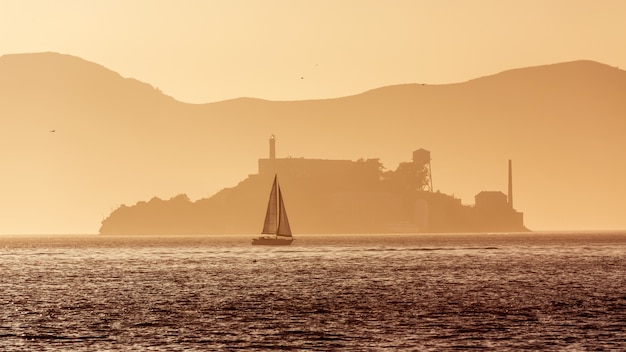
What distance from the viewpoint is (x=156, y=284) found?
13288 centimetres

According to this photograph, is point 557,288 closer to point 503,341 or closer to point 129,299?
point 129,299

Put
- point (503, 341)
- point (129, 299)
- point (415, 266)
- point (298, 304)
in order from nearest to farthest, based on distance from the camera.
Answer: point (503, 341) → point (298, 304) → point (129, 299) → point (415, 266)

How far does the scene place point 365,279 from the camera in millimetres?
139875

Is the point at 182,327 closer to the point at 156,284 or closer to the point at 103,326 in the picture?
the point at 103,326

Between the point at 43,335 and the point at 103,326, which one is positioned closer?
the point at 43,335

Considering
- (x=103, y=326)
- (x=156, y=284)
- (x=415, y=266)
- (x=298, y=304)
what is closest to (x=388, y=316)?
(x=298, y=304)

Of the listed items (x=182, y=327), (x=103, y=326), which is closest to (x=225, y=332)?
(x=182, y=327)

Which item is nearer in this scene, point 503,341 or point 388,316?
point 503,341

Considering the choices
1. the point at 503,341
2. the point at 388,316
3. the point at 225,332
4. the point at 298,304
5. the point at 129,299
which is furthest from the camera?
the point at 129,299

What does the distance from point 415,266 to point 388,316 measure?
90.7 metres

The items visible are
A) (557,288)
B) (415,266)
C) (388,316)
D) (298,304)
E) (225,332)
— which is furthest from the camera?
(415,266)

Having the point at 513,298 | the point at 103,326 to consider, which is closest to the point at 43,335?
the point at 103,326

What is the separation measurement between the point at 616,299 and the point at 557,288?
1600cm

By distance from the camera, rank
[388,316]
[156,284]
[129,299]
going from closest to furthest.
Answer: [388,316], [129,299], [156,284]
